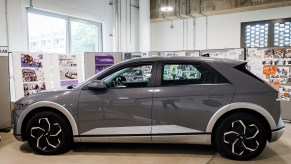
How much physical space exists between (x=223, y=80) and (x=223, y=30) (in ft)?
17.6

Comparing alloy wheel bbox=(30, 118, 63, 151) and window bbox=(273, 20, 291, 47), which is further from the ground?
window bbox=(273, 20, 291, 47)

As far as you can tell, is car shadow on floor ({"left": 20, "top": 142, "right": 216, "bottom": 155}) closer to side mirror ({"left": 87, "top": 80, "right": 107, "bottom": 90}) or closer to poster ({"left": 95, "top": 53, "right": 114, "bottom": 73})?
side mirror ({"left": 87, "top": 80, "right": 107, "bottom": 90})

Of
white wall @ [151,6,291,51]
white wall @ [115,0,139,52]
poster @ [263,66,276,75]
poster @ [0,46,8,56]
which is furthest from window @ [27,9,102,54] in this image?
poster @ [263,66,276,75]

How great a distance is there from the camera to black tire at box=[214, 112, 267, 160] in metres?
3.26

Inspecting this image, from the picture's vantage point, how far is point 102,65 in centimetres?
673

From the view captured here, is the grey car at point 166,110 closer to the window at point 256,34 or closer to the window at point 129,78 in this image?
the window at point 129,78

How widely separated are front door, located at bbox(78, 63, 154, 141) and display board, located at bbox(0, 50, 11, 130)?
2.20 m

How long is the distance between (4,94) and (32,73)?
74 cm

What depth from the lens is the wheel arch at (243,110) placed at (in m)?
3.24

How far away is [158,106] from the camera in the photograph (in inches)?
133

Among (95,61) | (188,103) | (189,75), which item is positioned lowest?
(188,103)

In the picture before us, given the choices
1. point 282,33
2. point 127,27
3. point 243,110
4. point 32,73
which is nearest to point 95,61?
point 32,73

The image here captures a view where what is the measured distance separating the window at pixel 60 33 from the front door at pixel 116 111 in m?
3.56

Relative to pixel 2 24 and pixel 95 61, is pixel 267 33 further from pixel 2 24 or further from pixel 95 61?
pixel 2 24
